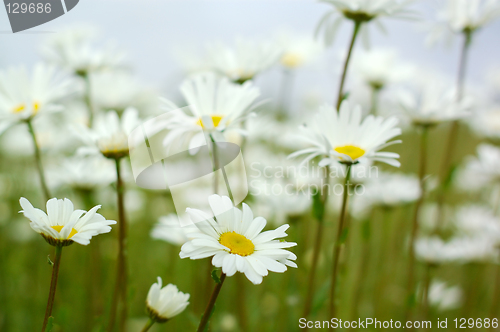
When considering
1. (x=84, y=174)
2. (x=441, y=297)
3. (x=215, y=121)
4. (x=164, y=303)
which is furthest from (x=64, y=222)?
(x=441, y=297)

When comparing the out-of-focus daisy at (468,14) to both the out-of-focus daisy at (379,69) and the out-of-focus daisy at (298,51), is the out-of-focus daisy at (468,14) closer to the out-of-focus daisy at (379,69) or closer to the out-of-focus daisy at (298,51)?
the out-of-focus daisy at (379,69)

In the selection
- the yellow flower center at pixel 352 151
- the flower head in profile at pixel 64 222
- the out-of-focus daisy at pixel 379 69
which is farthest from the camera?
the out-of-focus daisy at pixel 379 69

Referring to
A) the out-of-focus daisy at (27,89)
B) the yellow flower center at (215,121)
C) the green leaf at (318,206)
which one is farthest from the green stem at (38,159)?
the green leaf at (318,206)

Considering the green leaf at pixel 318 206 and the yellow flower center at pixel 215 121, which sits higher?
the yellow flower center at pixel 215 121

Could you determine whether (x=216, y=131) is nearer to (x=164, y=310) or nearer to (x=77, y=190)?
(x=164, y=310)

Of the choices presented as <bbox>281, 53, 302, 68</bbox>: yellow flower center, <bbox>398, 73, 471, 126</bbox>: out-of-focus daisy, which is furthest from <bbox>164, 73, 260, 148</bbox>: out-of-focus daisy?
<bbox>281, 53, 302, 68</bbox>: yellow flower center

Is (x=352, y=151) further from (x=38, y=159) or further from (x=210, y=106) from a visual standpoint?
(x=38, y=159)
